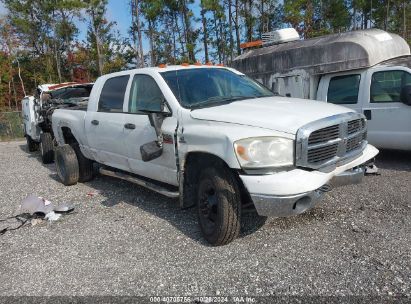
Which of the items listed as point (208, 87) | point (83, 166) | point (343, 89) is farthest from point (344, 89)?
point (83, 166)

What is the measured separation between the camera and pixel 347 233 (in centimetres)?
408

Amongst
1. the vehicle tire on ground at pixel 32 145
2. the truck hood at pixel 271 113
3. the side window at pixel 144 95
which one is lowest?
the vehicle tire on ground at pixel 32 145

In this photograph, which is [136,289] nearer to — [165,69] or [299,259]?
[299,259]

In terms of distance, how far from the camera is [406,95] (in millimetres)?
6359

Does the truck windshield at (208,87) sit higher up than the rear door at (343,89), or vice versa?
the truck windshield at (208,87)

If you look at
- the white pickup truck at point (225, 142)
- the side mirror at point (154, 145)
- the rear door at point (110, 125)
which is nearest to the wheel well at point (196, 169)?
the white pickup truck at point (225, 142)

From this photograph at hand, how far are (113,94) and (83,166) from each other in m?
1.98

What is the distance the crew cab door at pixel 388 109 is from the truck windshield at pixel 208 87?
280 cm

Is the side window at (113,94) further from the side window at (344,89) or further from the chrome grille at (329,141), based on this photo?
the side window at (344,89)

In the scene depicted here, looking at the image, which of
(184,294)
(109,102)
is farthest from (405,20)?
(184,294)

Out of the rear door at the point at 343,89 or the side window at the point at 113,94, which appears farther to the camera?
the rear door at the point at 343,89

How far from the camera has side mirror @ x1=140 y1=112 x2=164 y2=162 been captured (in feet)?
14.3

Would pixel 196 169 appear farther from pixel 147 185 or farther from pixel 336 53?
pixel 336 53

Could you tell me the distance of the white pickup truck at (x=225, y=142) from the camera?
11.4 ft
